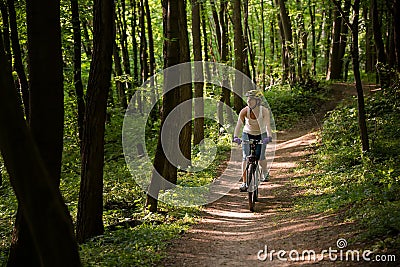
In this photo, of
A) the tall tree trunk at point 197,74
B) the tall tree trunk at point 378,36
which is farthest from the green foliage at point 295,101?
the tall tree trunk at point 197,74

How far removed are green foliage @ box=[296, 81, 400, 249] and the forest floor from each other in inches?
14.5

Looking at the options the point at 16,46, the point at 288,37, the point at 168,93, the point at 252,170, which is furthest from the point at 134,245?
the point at 288,37

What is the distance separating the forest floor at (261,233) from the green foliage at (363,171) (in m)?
0.37

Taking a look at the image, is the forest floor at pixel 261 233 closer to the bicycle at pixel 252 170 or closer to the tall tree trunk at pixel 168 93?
the bicycle at pixel 252 170

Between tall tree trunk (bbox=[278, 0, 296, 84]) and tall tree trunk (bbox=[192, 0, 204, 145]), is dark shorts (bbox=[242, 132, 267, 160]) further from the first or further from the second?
tall tree trunk (bbox=[278, 0, 296, 84])

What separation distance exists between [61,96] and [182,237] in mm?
3694

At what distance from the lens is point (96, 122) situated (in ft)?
27.4

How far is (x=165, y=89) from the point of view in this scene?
10641mm

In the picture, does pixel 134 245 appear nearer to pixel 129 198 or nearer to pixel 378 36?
pixel 129 198

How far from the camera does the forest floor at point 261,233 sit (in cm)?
683

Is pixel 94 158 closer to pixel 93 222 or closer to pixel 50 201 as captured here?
pixel 93 222

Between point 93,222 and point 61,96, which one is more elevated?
point 61,96

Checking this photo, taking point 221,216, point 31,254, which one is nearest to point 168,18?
point 221,216

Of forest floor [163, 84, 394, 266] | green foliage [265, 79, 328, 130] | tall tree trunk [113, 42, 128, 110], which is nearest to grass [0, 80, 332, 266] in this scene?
green foliage [265, 79, 328, 130]
